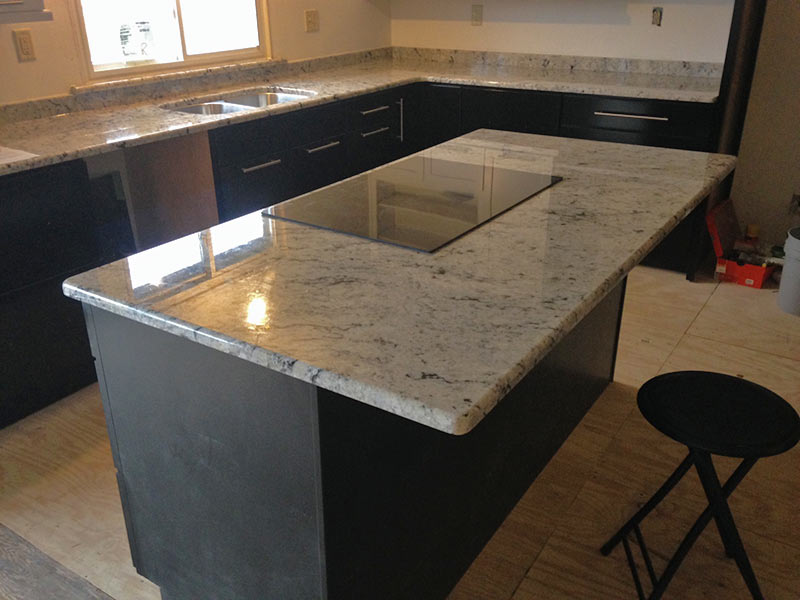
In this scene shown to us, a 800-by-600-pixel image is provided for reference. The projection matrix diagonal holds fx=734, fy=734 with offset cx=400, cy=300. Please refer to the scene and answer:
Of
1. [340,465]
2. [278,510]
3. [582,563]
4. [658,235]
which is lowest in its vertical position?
[582,563]

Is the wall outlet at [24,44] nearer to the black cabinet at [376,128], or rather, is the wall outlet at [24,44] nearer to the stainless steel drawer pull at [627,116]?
the black cabinet at [376,128]

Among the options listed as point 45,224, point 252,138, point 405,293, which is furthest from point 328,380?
point 252,138

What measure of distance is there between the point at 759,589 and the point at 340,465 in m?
1.10

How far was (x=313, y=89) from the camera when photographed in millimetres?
3707

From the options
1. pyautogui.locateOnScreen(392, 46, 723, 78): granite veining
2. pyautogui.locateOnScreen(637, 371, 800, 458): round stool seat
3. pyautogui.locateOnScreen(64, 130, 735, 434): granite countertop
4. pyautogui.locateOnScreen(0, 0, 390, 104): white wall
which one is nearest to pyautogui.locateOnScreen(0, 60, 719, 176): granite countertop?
pyautogui.locateOnScreen(392, 46, 723, 78): granite veining

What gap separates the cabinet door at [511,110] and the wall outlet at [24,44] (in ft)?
6.88

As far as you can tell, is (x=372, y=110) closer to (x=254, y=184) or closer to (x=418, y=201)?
(x=254, y=184)

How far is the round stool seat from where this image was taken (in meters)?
1.47

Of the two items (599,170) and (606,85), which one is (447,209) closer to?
(599,170)

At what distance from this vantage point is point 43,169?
7.86 feet

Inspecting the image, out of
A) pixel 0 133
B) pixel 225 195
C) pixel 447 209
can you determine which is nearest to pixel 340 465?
pixel 447 209

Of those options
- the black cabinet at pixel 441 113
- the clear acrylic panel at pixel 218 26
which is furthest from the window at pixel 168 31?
the black cabinet at pixel 441 113

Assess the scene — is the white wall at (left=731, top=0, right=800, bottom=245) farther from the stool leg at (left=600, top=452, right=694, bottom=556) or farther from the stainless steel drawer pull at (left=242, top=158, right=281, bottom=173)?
the stool leg at (left=600, top=452, right=694, bottom=556)

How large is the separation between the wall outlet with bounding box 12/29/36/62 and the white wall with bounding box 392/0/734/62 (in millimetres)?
2478
